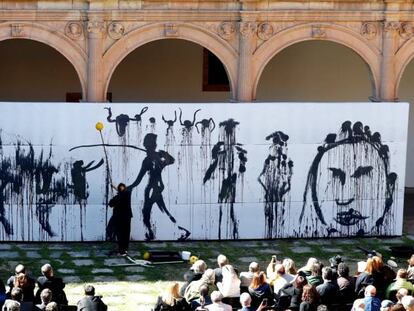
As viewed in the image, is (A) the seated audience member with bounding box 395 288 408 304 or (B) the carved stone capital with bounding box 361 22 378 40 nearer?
(A) the seated audience member with bounding box 395 288 408 304

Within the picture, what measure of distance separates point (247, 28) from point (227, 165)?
284cm

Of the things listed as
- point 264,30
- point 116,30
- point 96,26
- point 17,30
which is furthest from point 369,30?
point 17,30

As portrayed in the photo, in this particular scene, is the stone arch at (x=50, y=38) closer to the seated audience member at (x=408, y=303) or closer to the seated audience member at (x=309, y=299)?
the seated audience member at (x=309, y=299)

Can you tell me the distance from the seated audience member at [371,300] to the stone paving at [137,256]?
4273 millimetres

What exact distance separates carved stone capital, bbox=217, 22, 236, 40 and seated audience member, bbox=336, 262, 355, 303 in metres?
7.17

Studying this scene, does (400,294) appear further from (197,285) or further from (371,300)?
(197,285)

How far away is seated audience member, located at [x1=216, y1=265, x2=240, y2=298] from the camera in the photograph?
19.8 metres

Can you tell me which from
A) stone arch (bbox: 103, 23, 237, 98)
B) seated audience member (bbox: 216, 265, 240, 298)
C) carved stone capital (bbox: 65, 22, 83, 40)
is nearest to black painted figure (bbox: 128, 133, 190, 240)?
stone arch (bbox: 103, 23, 237, 98)

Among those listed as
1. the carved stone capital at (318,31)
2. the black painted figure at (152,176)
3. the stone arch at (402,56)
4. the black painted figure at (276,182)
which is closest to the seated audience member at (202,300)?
the black painted figure at (152,176)

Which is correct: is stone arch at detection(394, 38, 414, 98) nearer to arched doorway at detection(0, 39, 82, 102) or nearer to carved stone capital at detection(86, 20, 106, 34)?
carved stone capital at detection(86, 20, 106, 34)

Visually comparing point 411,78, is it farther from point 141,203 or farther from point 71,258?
point 71,258

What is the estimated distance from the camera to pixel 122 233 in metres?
24.3

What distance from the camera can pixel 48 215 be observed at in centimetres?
2512

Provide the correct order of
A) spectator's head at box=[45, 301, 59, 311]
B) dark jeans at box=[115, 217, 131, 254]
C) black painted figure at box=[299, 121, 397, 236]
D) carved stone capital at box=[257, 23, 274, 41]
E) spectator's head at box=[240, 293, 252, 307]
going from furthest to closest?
black painted figure at box=[299, 121, 397, 236] < carved stone capital at box=[257, 23, 274, 41] < dark jeans at box=[115, 217, 131, 254] < spectator's head at box=[240, 293, 252, 307] < spectator's head at box=[45, 301, 59, 311]
